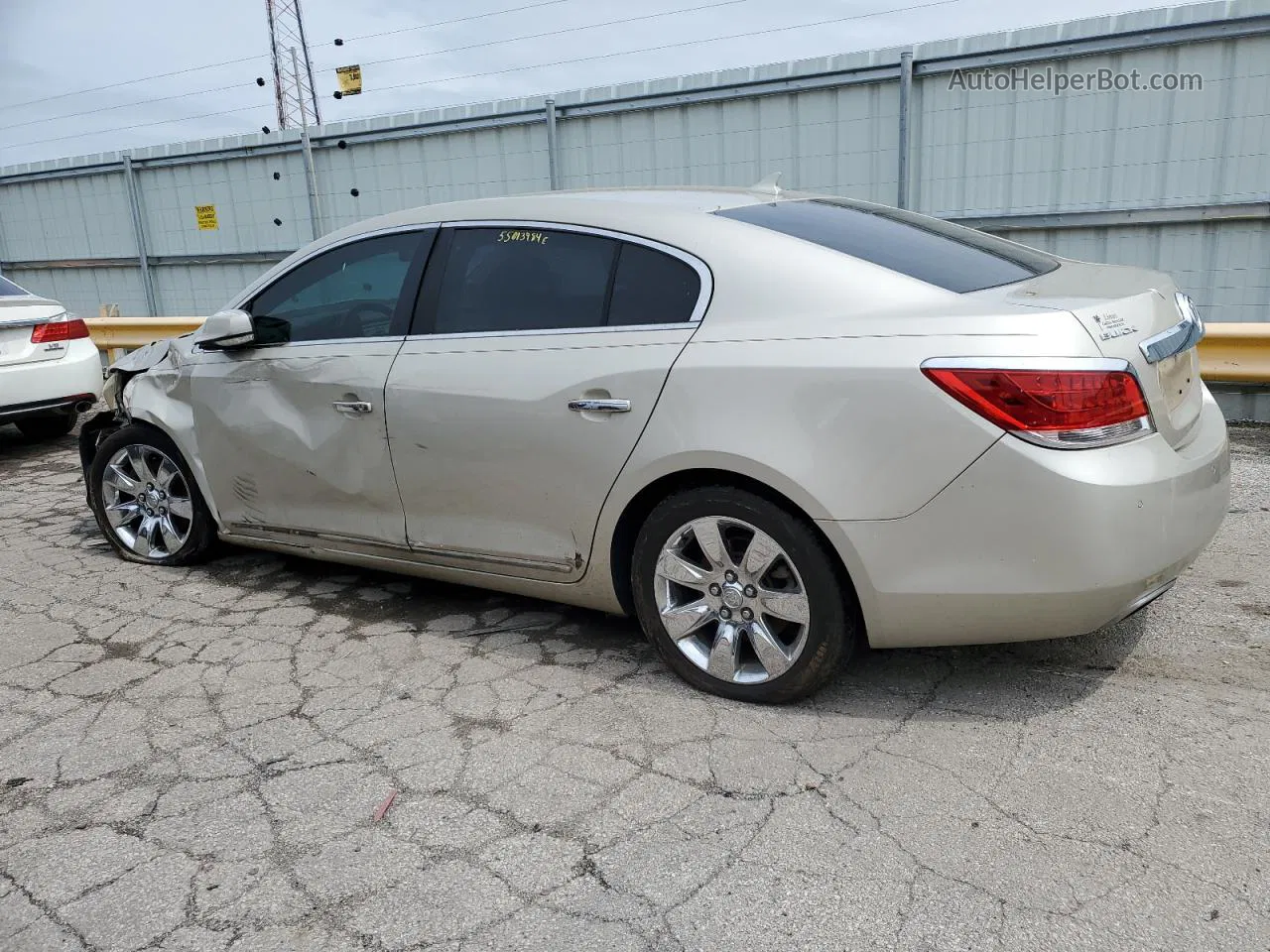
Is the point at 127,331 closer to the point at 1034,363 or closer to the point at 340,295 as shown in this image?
the point at 340,295

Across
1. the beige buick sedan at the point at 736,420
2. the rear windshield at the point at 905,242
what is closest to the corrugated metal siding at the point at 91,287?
the beige buick sedan at the point at 736,420

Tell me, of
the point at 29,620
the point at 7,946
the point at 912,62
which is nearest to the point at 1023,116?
the point at 912,62

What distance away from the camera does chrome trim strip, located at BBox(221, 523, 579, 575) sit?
11.3ft

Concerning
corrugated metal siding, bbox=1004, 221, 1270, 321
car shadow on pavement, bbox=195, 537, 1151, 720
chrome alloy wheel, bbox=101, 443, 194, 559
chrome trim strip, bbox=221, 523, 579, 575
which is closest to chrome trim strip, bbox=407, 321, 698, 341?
chrome trim strip, bbox=221, 523, 579, 575

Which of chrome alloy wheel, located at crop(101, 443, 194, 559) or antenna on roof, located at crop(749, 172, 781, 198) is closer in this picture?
antenna on roof, located at crop(749, 172, 781, 198)

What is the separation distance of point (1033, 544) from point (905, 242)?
115 centimetres

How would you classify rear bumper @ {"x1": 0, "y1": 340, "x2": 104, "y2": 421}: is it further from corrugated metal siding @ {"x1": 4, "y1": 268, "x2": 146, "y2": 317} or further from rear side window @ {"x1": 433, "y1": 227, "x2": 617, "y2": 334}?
corrugated metal siding @ {"x1": 4, "y1": 268, "x2": 146, "y2": 317}

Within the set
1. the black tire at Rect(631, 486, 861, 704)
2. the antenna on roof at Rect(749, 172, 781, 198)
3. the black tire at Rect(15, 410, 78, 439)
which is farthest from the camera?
the black tire at Rect(15, 410, 78, 439)

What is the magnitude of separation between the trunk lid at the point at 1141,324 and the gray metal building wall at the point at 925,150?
16.9ft

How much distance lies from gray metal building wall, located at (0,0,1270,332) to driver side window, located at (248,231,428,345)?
192 inches

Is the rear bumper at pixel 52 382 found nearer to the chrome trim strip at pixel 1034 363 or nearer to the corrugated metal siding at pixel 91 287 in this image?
the chrome trim strip at pixel 1034 363

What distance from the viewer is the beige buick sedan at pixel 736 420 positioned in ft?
8.42

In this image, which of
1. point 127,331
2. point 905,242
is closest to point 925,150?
point 905,242

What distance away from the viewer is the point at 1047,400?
251cm
